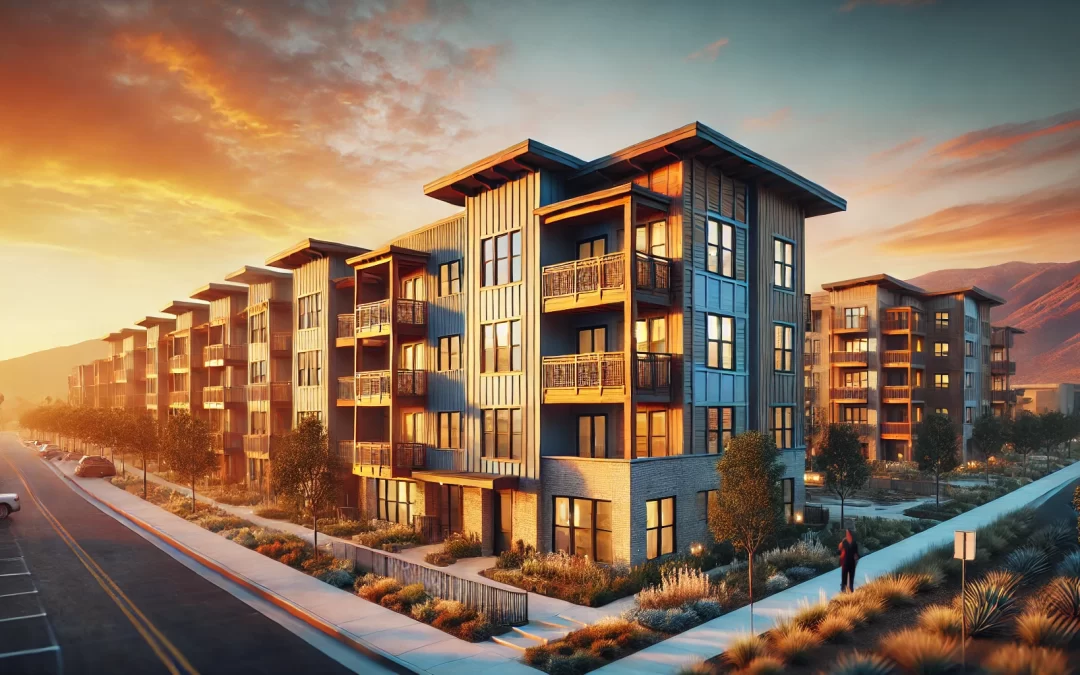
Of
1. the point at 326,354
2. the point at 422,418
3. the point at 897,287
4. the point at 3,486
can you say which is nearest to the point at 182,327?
the point at 3,486

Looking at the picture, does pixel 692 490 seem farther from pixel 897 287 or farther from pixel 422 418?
pixel 897 287

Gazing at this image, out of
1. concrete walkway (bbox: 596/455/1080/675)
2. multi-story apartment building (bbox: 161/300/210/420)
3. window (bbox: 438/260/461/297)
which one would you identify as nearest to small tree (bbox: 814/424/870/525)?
concrete walkway (bbox: 596/455/1080/675)

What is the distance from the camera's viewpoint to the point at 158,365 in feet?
224

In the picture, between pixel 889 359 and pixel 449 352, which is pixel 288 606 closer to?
pixel 449 352

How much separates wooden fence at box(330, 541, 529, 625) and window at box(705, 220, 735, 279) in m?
14.6

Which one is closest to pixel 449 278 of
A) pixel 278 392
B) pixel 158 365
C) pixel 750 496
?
pixel 750 496

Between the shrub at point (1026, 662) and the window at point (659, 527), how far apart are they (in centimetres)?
1098

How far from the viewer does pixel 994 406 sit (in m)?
73.3

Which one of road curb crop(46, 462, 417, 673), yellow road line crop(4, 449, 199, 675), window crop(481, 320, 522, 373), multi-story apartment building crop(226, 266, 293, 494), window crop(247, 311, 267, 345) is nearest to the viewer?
yellow road line crop(4, 449, 199, 675)

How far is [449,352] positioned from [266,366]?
19822mm

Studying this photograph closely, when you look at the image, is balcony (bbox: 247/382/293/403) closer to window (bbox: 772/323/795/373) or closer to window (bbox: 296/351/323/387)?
window (bbox: 296/351/323/387)

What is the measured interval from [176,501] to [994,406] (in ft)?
267

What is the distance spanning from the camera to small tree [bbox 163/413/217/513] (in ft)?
127

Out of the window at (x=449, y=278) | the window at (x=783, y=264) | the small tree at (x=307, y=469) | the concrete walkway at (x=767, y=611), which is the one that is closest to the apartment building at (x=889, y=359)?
the concrete walkway at (x=767, y=611)
